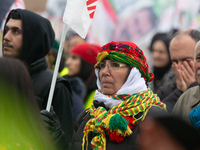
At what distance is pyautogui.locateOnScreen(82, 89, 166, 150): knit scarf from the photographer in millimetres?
2398

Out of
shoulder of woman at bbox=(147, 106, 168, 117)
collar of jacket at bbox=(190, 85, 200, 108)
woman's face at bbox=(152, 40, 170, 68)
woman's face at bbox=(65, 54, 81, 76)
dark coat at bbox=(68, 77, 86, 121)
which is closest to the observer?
shoulder of woman at bbox=(147, 106, 168, 117)

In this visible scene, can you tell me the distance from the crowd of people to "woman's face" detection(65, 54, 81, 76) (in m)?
0.84

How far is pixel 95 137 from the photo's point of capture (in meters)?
2.53

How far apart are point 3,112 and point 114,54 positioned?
152cm

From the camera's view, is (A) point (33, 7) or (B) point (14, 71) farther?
(A) point (33, 7)

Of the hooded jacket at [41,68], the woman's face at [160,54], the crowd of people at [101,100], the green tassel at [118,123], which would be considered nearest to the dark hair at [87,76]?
the crowd of people at [101,100]

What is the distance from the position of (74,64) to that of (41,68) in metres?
1.80

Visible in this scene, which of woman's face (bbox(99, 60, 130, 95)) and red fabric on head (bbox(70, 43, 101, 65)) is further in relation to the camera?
red fabric on head (bbox(70, 43, 101, 65))

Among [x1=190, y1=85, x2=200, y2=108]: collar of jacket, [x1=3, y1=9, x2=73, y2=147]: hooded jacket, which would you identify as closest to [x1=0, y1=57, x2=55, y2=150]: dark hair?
[x1=3, y1=9, x2=73, y2=147]: hooded jacket

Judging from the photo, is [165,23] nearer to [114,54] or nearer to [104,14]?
[104,14]

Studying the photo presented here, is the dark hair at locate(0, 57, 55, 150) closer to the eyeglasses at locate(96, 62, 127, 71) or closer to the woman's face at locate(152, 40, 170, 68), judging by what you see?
the eyeglasses at locate(96, 62, 127, 71)

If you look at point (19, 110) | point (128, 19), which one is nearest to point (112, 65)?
point (19, 110)

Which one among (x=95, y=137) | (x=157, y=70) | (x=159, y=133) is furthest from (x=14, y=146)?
(x=157, y=70)

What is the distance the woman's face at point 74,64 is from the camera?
4.86 meters
